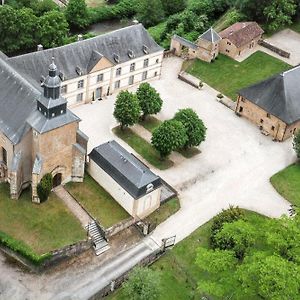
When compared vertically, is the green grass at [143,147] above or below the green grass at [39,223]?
above

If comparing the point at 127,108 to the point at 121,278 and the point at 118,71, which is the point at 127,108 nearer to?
the point at 118,71

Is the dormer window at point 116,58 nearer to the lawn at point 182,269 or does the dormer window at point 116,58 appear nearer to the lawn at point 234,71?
the lawn at point 234,71

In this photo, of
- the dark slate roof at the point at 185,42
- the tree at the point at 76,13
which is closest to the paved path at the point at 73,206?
the dark slate roof at the point at 185,42

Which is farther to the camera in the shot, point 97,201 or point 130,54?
point 130,54

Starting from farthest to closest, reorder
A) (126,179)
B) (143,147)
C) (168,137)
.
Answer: (143,147), (168,137), (126,179)

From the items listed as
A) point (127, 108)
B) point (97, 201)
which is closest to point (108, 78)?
point (127, 108)

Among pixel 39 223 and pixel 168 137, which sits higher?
pixel 168 137

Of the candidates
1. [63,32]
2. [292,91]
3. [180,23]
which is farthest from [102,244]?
[180,23]
